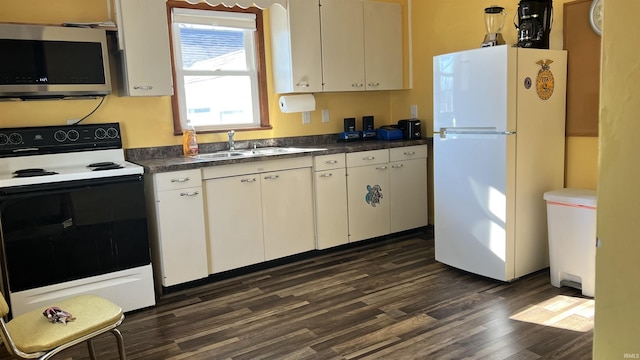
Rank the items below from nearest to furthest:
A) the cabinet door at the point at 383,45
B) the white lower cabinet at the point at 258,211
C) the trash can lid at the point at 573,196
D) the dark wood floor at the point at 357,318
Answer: the dark wood floor at the point at 357,318 < the trash can lid at the point at 573,196 < the white lower cabinet at the point at 258,211 < the cabinet door at the point at 383,45

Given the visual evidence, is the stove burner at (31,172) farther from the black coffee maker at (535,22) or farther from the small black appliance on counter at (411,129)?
the black coffee maker at (535,22)

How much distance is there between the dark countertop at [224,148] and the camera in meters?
3.35

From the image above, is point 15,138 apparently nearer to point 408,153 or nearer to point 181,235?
point 181,235

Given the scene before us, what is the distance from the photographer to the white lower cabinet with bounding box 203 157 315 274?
3.56 metres

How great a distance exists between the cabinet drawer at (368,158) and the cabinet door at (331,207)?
11 cm

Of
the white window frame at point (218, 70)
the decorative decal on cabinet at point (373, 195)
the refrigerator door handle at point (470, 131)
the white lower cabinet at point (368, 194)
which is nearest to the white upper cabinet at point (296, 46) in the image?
the white window frame at point (218, 70)

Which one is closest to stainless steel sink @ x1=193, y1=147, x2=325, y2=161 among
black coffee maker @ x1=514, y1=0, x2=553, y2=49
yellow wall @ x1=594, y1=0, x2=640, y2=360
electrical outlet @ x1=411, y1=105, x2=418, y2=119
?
Result: electrical outlet @ x1=411, y1=105, x2=418, y2=119

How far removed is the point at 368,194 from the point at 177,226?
5.48 feet

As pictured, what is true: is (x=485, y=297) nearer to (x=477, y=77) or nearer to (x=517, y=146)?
(x=517, y=146)

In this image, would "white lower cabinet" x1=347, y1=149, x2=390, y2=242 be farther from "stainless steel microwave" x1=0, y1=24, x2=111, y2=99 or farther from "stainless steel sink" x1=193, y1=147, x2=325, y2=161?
"stainless steel microwave" x1=0, y1=24, x2=111, y2=99

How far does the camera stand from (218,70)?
4113 millimetres

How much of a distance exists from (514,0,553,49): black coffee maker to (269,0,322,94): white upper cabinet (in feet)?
5.29

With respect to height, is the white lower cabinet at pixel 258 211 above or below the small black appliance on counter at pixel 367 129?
below

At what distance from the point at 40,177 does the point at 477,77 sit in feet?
9.02
